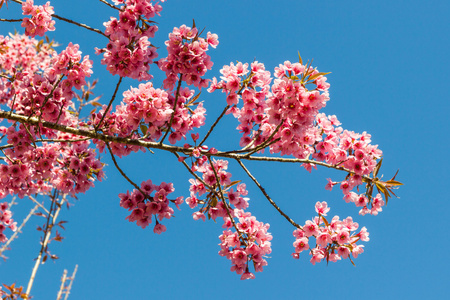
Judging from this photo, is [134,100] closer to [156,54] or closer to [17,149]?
[156,54]

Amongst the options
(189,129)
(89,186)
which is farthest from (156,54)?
(89,186)

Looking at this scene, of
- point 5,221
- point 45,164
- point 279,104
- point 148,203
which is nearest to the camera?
point 279,104

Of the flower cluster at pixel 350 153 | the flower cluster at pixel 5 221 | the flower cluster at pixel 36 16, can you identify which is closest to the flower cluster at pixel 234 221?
the flower cluster at pixel 350 153

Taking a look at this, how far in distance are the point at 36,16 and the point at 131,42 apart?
119cm

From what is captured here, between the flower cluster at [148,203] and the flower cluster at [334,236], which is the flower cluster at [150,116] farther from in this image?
the flower cluster at [334,236]

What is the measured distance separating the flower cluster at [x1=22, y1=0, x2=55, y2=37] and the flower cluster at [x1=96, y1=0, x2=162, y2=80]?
0.84 metres

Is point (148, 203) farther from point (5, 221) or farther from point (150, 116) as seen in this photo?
point (5, 221)

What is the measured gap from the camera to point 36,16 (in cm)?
371

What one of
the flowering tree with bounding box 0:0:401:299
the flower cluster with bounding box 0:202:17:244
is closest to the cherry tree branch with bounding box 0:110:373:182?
the flowering tree with bounding box 0:0:401:299

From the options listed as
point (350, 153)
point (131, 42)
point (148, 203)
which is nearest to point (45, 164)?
point (148, 203)

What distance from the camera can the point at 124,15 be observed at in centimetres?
325

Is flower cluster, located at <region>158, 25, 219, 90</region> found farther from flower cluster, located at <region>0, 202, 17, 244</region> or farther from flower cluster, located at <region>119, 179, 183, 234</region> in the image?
flower cluster, located at <region>0, 202, 17, 244</region>

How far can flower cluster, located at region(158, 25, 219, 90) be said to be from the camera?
3.18 meters

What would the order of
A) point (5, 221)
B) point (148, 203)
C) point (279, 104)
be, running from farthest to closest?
point (5, 221), point (148, 203), point (279, 104)
